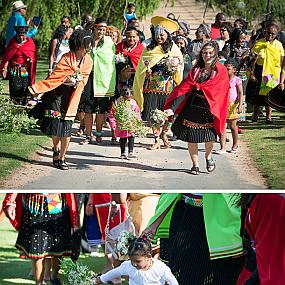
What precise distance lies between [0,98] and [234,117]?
1.68 meters

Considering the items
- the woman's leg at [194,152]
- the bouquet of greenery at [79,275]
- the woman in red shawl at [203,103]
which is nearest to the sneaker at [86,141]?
the woman in red shawl at [203,103]

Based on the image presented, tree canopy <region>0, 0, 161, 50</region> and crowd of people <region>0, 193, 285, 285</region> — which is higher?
tree canopy <region>0, 0, 161, 50</region>

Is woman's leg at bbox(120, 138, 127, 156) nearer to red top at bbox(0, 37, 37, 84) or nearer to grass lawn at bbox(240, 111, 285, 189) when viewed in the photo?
grass lawn at bbox(240, 111, 285, 189)

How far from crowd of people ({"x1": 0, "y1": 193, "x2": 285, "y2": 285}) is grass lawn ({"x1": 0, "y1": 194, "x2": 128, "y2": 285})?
35cm

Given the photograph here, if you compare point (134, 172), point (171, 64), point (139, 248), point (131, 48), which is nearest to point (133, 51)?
point (131, 48)

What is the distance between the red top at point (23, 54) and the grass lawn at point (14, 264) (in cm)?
149

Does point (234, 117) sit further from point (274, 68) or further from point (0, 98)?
point (0, 98)

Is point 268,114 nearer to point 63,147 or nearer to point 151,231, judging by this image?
point 63,147

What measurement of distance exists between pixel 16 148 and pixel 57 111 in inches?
16.0

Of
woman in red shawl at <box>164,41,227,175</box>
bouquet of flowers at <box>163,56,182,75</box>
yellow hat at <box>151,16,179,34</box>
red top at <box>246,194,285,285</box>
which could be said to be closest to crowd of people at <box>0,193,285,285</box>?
red top at <box>246,194,285,285</box>

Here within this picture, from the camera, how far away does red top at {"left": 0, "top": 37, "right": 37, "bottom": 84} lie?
6.84 meters

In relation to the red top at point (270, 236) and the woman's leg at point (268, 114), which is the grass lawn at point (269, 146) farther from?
the red top at point (270, 236)

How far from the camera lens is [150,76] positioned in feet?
18.8

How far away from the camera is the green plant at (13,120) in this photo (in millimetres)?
5047
